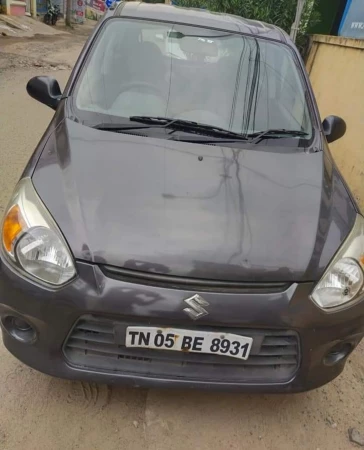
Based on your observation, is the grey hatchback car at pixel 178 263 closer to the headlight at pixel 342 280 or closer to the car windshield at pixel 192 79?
the headlight at pixel 342 280

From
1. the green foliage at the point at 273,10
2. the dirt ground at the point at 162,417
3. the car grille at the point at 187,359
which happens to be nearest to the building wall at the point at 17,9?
the green foliage at the point at 273,10

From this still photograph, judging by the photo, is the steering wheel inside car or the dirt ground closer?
the dirt ground

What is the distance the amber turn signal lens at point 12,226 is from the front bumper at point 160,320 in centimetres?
11

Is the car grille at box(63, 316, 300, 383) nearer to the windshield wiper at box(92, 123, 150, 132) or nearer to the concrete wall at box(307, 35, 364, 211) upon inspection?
the windshield wiper at box(92, 123, 150, 132)

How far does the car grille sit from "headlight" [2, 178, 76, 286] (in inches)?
9.7

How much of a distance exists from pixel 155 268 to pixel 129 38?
5.92 feet

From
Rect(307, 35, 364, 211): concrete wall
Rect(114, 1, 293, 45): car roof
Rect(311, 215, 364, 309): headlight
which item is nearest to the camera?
Rect(311, 215, 364, 309): headlight

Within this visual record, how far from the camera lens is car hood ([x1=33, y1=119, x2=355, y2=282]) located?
1.79 m

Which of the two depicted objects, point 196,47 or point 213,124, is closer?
point 213,124

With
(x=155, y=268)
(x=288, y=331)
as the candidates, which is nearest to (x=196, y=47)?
(x=155, y=268)

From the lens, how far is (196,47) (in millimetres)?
2928

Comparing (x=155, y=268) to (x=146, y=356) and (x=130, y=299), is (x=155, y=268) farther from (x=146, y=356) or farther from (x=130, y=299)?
(x=146, y=356)

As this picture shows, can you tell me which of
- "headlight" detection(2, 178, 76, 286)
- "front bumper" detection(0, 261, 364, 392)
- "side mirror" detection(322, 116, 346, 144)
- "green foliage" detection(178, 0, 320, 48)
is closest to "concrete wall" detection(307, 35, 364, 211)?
"green foliage" detection(178, 0, 320, 48)

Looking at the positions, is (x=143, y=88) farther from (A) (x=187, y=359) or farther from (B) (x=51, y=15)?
(B) (x=51, y=15)
